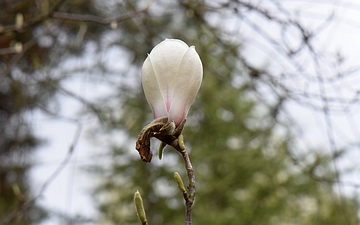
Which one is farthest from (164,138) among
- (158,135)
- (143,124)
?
(143,124)

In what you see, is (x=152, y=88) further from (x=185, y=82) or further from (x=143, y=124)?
(x=143, y=124)

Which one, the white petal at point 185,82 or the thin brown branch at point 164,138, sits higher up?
the white petal at point 185,82

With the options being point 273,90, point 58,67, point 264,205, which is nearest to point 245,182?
point 264,205

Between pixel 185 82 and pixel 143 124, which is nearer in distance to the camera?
pixel 185 82

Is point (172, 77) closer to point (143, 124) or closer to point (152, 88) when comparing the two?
point (152, 88)

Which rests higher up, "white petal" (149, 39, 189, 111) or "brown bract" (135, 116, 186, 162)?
"white petal" (149, 39, 189, 111)

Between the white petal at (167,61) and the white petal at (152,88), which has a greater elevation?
the white petal at (167,61)

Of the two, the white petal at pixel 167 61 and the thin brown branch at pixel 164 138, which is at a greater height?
the white petal at pixel 167 61

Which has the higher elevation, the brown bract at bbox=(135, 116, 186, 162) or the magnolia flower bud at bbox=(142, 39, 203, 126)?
the magnolia flower bud at bbox=(142, 39, 203, 126)

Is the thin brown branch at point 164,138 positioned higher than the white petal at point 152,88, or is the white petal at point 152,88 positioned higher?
the white petal at point 152,88
